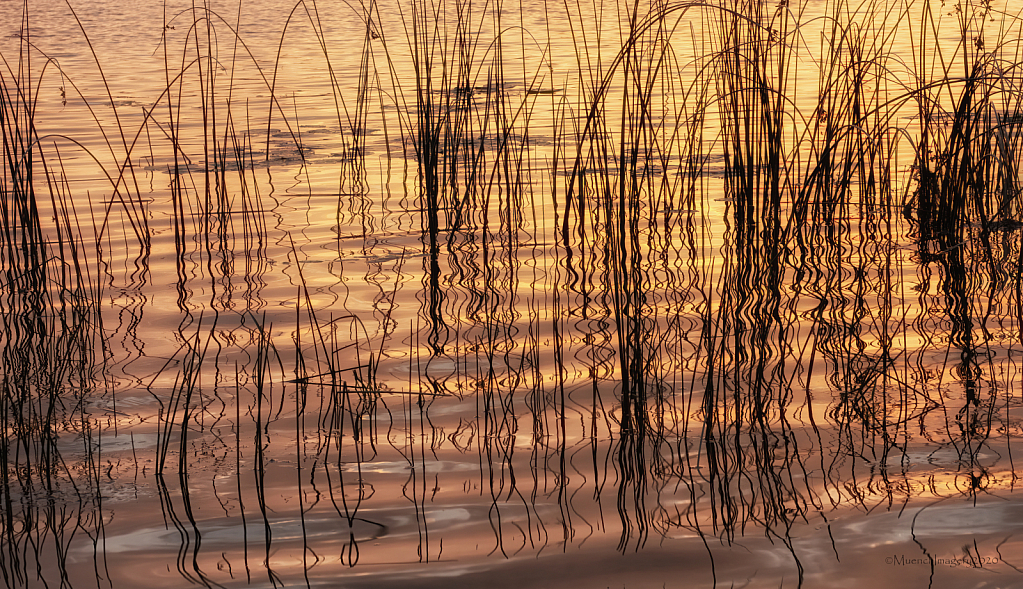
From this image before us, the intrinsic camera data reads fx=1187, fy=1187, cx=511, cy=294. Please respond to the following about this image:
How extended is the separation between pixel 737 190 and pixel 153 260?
5.75 ft

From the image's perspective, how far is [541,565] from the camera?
5.52 feet

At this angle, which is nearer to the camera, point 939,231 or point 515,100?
point 939,231

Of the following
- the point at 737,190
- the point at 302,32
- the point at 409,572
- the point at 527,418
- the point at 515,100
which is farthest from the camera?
the point at 302,32

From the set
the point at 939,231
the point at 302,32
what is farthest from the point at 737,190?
the point at 302,32

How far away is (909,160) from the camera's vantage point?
4703 millimetres

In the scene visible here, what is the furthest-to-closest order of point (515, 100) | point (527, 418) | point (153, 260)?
point (515, 100)
point (153, 260)
point (527, 418)

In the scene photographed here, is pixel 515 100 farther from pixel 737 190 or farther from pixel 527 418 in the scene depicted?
pixel 527 418

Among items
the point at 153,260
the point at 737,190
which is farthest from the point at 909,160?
the point at 153,260

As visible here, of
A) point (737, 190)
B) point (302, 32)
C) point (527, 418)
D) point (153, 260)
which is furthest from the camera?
point (302, 32)

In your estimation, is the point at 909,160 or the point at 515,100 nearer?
the point at 909,160

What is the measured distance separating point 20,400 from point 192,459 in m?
0.48

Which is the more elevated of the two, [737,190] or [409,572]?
Answer: [737,190]

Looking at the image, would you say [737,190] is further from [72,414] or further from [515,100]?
[515,100]

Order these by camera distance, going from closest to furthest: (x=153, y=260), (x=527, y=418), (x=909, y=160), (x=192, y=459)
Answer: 1. (x=192, y=459)
2. (x=527, y=418)
3. (x=153, y=260)
4. (x=909, y=160)
